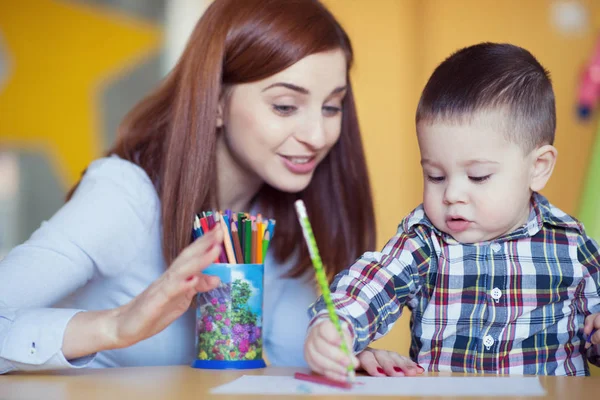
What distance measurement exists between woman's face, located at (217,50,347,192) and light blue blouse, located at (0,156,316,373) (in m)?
0.22

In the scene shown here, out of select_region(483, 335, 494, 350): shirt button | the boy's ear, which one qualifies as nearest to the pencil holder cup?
select_region(483, 335, 494, 350): shirt button

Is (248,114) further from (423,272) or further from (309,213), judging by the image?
(423,272)

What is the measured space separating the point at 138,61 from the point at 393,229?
4.66ft

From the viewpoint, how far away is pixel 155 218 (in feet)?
4.79

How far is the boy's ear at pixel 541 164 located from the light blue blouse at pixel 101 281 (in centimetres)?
66

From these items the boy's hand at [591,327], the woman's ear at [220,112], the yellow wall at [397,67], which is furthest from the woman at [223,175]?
the yellow wall at [397,67]

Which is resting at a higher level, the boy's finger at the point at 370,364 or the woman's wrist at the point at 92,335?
the woman's wrist at the point at 92,335

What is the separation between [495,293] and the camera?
44.4 inches

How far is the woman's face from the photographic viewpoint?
1.43 meters

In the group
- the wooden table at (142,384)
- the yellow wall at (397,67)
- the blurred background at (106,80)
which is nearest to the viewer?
the wooden table at (142,384)

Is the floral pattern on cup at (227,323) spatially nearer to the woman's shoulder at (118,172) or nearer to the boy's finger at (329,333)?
the boy's finger at (329,333)

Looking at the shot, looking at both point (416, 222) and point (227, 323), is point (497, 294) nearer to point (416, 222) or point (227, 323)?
point (416, 222)

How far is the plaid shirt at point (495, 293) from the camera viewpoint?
3.66 feet

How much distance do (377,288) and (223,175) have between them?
600 millimetres
